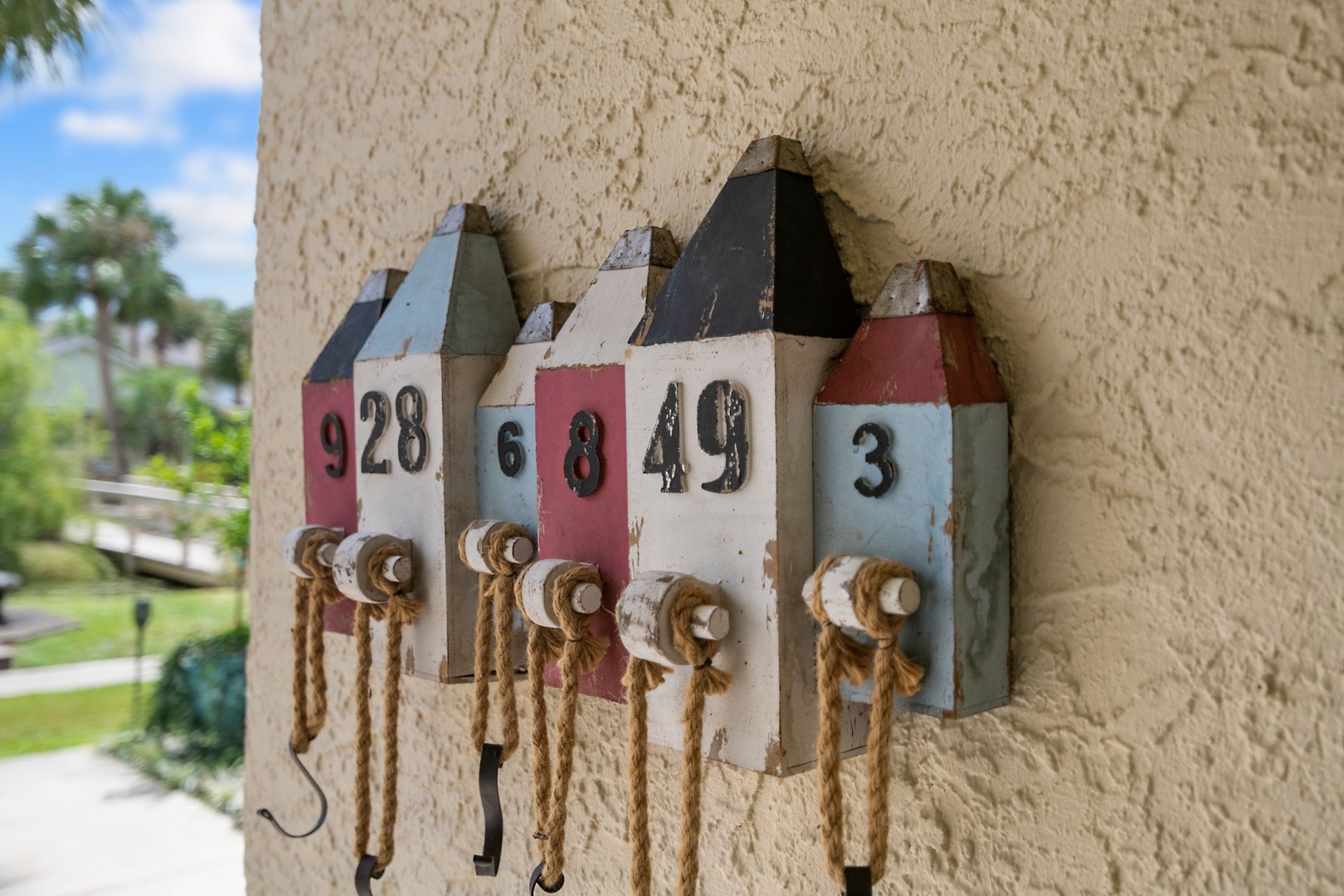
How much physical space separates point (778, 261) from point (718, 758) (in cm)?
24

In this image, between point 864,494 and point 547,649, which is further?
point 547,649

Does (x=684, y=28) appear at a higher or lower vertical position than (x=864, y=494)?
higher

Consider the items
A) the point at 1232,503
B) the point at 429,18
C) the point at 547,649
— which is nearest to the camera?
the point at 1232,503

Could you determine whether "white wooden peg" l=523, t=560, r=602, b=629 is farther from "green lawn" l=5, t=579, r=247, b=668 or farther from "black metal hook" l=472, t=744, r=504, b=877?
"green lawn" l=5, t=579, r=247, b=668

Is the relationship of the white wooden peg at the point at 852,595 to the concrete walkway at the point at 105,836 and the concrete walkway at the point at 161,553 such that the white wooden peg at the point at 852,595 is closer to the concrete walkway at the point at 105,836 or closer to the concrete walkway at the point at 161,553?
the concrete walkway at the point at 105,836

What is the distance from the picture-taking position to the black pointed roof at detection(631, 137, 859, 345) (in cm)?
44

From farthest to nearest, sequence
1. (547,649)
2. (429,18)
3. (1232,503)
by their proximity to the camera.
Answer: (429,18) < (547,649) < (1232,503)

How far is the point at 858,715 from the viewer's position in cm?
45

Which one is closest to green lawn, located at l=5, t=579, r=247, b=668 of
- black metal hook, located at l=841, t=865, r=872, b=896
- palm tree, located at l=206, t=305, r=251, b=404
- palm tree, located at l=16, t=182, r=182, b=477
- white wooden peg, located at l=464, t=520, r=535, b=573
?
white wooden peg, located at l=464, t=520, r=535, b=573

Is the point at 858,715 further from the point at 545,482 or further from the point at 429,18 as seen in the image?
the point at 429,18

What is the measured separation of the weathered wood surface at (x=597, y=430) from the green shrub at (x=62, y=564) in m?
8.61

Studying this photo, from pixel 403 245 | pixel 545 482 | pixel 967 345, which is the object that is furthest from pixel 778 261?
pixel 403 245

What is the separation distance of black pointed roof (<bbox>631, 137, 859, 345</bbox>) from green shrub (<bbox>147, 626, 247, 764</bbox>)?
153 inches

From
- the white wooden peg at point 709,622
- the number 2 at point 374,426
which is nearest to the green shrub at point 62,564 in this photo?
the number 2 at point 374,426
